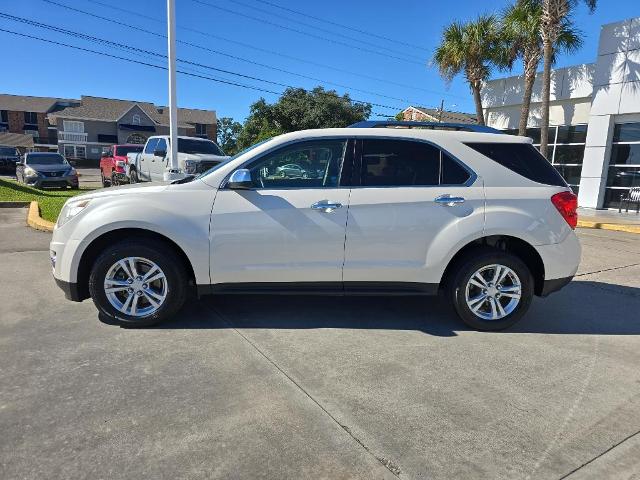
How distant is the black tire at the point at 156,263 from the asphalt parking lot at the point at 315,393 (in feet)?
0.43

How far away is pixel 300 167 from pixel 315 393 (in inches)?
78.9

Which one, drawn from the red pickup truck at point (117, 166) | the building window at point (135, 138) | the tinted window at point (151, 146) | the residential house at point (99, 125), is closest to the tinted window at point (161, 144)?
the tinted window at point (151, 146)

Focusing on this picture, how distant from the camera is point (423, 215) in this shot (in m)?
4.10

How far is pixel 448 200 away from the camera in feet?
13.5

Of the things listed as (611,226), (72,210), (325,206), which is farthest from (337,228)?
(611,226)

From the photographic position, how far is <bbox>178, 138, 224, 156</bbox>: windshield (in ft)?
44.0

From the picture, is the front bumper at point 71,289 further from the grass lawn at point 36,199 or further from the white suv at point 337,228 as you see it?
the grass lawn at point 36,199

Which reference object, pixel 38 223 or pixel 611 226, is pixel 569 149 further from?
pixel 38 223

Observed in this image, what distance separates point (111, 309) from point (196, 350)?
0.97m

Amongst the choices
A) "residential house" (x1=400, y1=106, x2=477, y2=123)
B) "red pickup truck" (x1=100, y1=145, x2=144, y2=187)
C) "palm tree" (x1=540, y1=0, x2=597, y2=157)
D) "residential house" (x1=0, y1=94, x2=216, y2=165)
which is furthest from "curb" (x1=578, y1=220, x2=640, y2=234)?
"residential house" (x1=0, y1=94, x2=216, y2=165)

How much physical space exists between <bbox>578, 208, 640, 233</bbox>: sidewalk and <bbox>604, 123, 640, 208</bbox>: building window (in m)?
0.80

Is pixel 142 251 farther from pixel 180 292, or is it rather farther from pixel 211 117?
pixel 211 117

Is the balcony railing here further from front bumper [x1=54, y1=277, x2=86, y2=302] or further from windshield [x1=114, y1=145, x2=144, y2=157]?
front bumper [x1=54, y1=277, x2=86, y2=302]

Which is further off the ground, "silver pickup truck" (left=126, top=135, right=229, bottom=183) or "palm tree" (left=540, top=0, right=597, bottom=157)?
"palm tree" (left=540, top=0, right=597, bottom=157)
